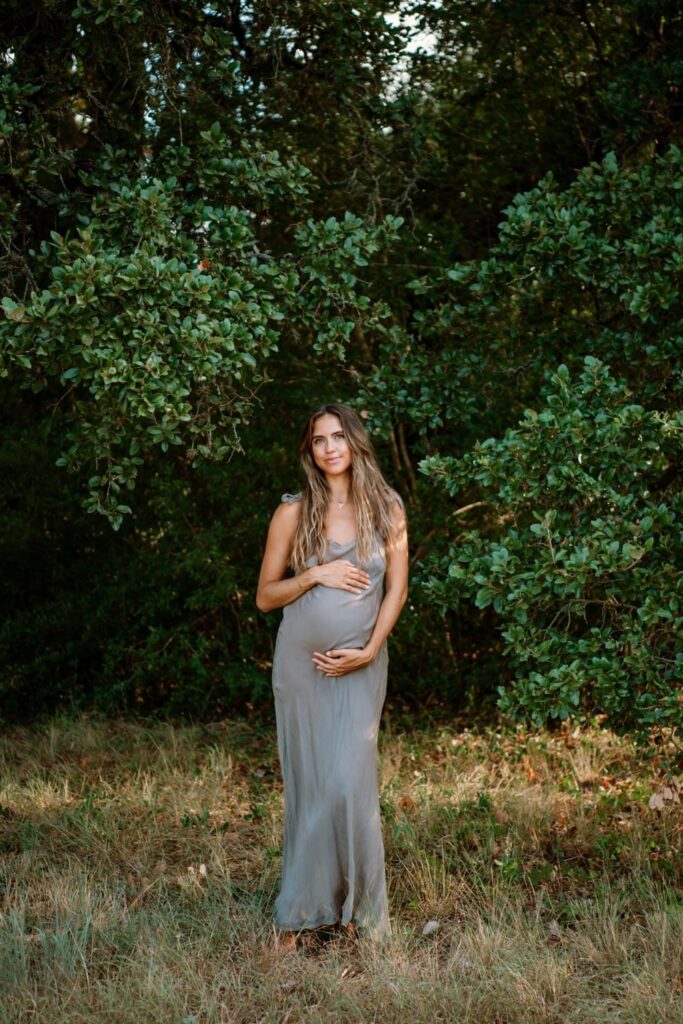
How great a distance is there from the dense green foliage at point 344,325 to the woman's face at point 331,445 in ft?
1.40

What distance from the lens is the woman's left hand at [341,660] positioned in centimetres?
420

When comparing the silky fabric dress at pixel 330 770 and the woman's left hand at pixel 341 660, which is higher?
the woman's left hand at pixel 341 660

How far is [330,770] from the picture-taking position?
4.20 m

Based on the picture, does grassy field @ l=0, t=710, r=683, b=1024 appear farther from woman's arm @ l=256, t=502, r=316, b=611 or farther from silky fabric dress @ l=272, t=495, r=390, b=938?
woman's arm @ l=256, t=502, r=316, b=611

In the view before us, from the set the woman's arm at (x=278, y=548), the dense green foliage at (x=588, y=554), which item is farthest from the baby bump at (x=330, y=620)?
the dense green foliage at (x=588, y=554)

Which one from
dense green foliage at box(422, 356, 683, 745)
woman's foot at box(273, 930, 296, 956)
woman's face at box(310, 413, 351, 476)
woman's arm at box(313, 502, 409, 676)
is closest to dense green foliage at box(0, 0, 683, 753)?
dense green foliage at box(422, 356, 683, 745)

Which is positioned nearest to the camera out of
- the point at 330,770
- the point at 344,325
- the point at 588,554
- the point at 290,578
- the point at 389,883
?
the point at 588,554

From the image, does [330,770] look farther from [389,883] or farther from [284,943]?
[389,883]

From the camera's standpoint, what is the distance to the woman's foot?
4.18m

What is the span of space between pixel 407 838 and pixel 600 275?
9.53ft

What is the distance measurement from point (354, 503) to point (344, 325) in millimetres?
1107

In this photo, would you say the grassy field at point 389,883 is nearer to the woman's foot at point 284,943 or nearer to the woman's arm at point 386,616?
the woman's foot at point 284,943

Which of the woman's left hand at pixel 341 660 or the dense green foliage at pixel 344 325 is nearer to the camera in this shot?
the woman's left hand at pixel 341 660

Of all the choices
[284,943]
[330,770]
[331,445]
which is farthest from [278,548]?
→ [284,943]
